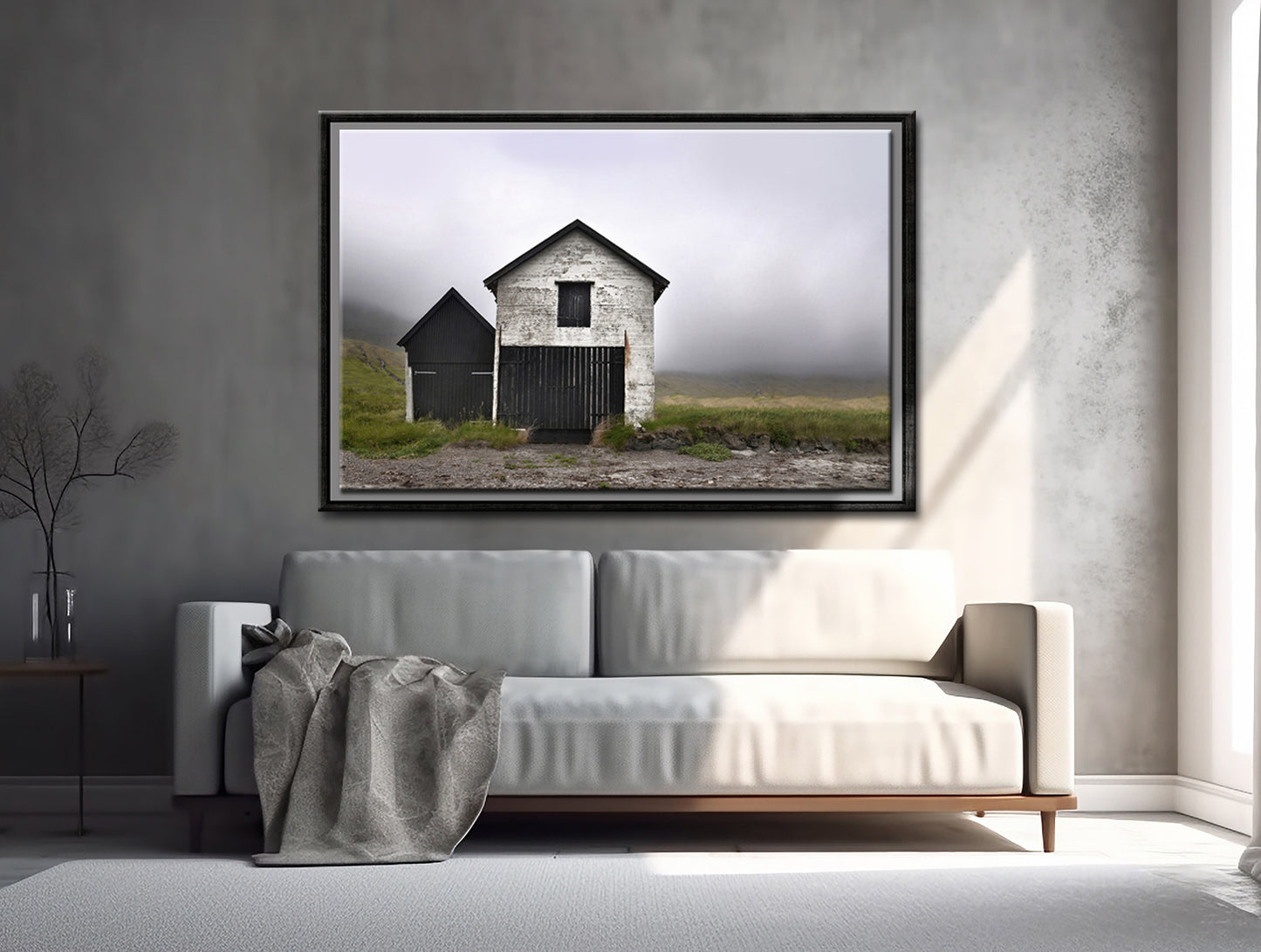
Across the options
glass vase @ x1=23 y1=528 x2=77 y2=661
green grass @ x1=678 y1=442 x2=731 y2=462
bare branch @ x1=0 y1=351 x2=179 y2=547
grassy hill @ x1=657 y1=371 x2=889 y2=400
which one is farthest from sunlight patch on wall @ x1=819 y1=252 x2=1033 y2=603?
glass vase @ x1=23 y1=528 x2=77 y2=661

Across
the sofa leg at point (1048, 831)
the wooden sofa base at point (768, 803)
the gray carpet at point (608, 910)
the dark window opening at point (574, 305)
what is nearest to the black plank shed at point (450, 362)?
the dark window opening at point (574, 305)

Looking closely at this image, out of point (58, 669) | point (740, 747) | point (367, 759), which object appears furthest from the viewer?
point (58, 669)

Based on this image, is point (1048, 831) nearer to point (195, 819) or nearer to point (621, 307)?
point (621, 307)

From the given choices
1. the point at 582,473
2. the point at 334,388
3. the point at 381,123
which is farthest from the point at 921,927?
the point at 381,123

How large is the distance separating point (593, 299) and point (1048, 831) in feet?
7.16

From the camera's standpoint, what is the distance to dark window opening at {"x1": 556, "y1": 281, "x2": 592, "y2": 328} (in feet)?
13.1

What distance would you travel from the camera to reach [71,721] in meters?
3.85

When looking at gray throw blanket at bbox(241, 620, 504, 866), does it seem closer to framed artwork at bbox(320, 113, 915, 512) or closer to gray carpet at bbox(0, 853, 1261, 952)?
framed artwork at bbox(320, 113, 915, 512)

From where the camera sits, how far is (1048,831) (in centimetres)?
308

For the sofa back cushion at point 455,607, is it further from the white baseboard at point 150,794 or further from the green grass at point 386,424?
the white baseboard at point 150,794

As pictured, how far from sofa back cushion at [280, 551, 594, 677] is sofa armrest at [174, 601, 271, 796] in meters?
0.49

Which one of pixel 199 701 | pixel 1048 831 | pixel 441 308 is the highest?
pixel 441 308

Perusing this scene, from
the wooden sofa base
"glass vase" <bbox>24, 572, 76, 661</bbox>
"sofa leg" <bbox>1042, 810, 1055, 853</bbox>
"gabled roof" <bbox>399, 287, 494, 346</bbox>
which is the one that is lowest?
"sofa leg" <bbox>1042, 810, 1055, 853</bbox>

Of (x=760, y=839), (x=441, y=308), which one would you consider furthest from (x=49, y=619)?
(x=760, y=839)
